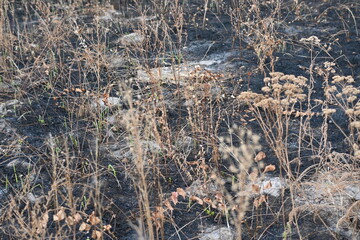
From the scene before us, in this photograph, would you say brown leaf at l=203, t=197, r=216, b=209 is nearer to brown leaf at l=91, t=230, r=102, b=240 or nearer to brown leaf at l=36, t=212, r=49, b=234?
brown leaf at l=91, t=230, r=102, b=240

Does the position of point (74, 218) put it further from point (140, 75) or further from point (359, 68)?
point (359, 68)

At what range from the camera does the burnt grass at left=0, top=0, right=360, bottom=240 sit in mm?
3070

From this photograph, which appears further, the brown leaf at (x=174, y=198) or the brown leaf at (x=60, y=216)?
the brown leaf at (x=174, y=198)

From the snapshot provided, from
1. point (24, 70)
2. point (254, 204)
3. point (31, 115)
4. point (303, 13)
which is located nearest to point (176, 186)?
point (254, 204)

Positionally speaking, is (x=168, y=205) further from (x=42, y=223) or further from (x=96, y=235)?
(x=42, y=223)

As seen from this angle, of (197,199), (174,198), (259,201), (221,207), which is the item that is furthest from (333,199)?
(174,198)

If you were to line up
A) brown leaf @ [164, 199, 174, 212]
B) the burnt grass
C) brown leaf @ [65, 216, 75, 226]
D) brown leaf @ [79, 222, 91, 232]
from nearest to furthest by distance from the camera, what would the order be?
brown leaf @ [65, 216, 75, 226] < brown leaf @ [79, 222, 91, 232] < brown leaf @ [164, 199, 174, 212] < the burnt grass

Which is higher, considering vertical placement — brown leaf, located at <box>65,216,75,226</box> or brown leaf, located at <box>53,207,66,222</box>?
brown leaf, located at <box>65,216,75,226</box>

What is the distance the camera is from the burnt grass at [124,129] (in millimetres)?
3070

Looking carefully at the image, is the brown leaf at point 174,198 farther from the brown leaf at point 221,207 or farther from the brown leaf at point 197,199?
the brown leaf at point 221,207

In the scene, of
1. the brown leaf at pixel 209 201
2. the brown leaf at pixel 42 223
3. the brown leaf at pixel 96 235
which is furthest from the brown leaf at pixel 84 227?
the brown leaf at pixel 209 201

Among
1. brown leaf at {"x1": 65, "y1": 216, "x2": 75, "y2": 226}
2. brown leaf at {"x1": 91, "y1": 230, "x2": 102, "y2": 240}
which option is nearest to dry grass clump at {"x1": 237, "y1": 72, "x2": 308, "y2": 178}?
brown leaf at {"x1": 91, "y1": 230, "x2": 102, "y2": 240}

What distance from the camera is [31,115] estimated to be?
167 inches

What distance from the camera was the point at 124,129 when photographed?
13.2 feet
